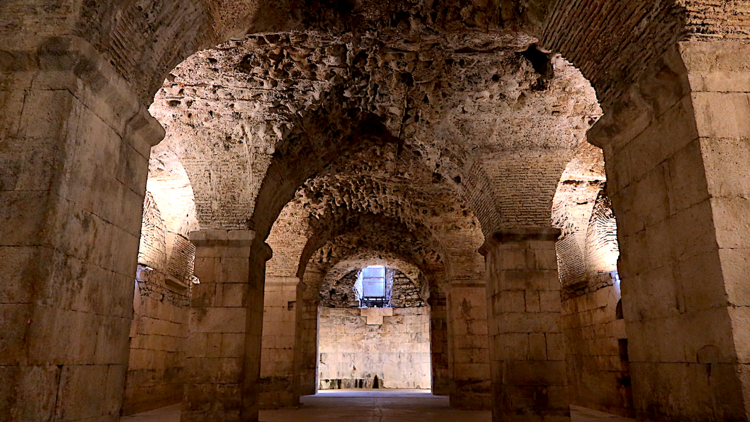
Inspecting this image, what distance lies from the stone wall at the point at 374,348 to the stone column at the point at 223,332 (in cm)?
1247

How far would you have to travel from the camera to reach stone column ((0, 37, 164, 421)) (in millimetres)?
2465

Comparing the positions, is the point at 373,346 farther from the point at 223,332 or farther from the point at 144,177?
the point at 144,177

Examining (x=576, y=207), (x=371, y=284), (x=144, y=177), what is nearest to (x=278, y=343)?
(x=576, y=207)

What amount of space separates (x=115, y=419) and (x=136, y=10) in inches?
97.1

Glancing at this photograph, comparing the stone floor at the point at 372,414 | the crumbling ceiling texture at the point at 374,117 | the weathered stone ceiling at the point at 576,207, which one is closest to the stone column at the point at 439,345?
the stone floor at the point at 372,414

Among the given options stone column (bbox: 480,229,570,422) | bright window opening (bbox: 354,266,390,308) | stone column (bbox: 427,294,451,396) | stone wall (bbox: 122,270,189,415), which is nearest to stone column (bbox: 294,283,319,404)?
stone column (bbox: 427,294,451,396)

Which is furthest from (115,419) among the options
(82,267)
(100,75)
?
(100,75)

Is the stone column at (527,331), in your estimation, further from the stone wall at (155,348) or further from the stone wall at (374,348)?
the stone wall at (374,348)

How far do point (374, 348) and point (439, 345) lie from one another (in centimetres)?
503

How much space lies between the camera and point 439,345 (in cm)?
1492

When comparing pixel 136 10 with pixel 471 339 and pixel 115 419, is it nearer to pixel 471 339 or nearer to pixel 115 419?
pixel 115 419

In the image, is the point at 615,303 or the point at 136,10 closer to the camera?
the point at 136,10

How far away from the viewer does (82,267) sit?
285 centimetres

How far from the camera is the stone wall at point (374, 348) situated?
19.2 m
